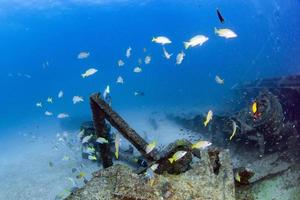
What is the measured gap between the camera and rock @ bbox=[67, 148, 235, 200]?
4.25 m

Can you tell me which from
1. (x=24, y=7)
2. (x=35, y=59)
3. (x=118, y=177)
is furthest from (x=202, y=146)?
(x=35, y=59)

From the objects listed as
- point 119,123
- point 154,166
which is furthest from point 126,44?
point 154,166

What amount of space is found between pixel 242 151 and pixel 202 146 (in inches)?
204

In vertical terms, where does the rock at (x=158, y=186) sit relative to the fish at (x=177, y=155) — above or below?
above

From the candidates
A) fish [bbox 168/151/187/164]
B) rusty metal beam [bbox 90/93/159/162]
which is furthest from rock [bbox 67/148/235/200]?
rusty metal beam [bbox 90/93/159/162]

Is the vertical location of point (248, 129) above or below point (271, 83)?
above

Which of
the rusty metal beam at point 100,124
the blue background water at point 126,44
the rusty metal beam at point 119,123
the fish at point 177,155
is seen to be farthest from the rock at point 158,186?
the blue background water at point 126,44

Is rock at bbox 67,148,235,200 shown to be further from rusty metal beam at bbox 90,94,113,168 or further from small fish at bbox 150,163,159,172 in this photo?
rusty metal beam at bbox 90,94,113,168

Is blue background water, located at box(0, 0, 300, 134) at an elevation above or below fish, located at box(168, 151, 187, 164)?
below

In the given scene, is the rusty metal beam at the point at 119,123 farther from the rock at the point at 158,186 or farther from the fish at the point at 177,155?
the rock at the point at 158,186

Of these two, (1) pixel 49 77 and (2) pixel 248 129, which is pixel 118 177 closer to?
(2) pixel 248 129

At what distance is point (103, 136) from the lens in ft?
20.6

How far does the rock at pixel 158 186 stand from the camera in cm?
425

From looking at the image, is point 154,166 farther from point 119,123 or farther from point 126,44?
point 126,44
